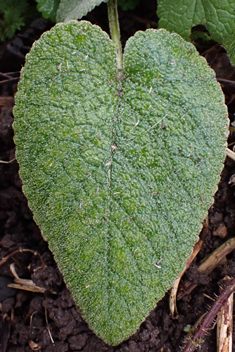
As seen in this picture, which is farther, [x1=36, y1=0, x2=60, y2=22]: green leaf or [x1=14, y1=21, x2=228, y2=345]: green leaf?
[x1=36, y1=0, x2=60, y2=22]: green leaf

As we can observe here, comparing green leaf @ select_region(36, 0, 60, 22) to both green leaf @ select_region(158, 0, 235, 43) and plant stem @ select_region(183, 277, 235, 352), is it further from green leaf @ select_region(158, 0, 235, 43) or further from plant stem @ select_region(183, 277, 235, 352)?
plant stem @ select_region(183, 277, 235, 352)

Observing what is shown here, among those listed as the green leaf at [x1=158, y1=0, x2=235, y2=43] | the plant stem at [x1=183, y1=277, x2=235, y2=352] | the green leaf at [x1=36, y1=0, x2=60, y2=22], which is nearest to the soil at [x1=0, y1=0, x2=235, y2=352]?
the plant stem at [x1=183, y1=277, x2=235, y2=352]

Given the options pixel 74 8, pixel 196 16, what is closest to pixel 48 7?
pixel 74 8

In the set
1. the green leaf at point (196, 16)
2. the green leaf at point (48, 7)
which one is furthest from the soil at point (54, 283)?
the green leaf at point (196, 16)

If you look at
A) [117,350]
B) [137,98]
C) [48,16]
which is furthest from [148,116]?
[117,350]

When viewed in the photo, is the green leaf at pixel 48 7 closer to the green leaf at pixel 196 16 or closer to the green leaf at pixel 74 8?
the green leaf at pixel 74 8

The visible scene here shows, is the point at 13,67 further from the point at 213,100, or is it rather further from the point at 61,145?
the point at 213,100
